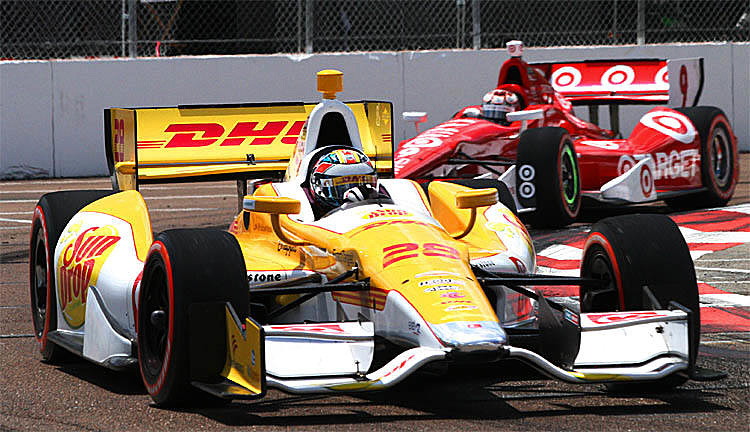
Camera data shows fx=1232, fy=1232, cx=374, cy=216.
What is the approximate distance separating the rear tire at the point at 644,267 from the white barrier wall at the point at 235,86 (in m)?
Answer: 12.4

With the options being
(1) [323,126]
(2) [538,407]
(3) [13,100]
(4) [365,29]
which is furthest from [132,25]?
(2) [538,407]

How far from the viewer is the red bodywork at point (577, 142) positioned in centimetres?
1187

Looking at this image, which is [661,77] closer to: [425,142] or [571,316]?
[425,142]

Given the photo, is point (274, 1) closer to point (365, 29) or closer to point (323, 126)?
point (365, 29)

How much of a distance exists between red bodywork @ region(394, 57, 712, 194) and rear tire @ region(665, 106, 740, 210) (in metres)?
0.09

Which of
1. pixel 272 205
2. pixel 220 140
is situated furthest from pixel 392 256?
pixel 220 140

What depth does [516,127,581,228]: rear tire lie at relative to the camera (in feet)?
35.8

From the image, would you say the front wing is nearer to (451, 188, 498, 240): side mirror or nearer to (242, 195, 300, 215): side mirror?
(242, 195, 300, 215): side mirror

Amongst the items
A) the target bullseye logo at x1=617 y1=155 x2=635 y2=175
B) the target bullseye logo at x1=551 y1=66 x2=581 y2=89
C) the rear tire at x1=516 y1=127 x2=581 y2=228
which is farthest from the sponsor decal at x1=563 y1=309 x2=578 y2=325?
the target bullseye logo at x1=551 y1=66 x2=581 y2=89

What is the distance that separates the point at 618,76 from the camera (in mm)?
13438

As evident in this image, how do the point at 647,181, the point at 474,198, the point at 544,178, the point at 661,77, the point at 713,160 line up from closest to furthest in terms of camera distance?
the point at 474,198
the point at 544,178
the point at 647,181
the point at 713,160
the point at 661,77

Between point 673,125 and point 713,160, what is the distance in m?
0.71

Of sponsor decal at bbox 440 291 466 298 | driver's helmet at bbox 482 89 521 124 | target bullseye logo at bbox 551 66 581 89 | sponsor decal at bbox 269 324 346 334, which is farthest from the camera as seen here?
target bullseye logo at bbox 551 66 581 89

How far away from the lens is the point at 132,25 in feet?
57.3
